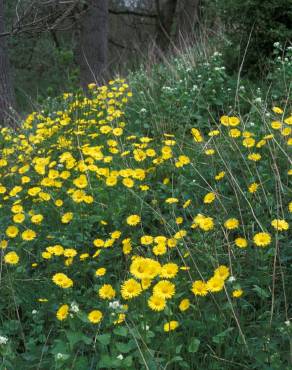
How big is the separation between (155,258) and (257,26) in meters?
3.63

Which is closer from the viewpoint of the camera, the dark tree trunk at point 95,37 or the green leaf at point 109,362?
the green leaf at point 109,362

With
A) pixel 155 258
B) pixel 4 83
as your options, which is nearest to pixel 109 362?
pixel 155 258

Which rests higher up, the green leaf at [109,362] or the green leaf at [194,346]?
the green leaf at [109,362]

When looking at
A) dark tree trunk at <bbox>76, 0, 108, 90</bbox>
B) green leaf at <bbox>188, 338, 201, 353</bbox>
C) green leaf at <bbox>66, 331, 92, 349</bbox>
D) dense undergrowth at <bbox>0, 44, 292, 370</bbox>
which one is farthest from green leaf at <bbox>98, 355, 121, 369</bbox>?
dark tree trunk at <bbox>76, 0, 108, 90</bbox>

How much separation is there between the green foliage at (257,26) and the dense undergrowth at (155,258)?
995 mm

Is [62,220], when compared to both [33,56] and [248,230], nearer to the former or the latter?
[248,230]

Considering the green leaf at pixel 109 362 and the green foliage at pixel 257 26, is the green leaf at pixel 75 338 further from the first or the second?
the green foliage at pixel 257 26

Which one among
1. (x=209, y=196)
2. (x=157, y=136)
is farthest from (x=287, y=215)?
(x=157, y=136)

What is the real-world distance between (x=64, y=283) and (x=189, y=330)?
58 centimetres

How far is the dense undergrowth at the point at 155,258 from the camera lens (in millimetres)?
2016

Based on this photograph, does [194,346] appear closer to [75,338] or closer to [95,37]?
[75,338]

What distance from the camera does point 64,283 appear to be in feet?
7.55

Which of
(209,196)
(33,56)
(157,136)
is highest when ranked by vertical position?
(209,196)

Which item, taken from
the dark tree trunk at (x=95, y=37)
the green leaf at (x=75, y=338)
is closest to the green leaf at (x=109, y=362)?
the green leaf at (x=75, y=338)
